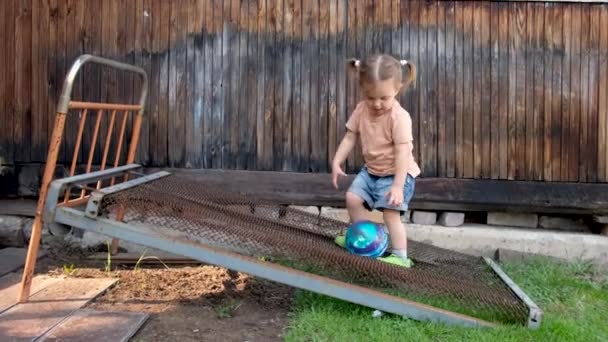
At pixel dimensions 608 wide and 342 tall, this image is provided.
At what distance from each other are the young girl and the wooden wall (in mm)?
1133

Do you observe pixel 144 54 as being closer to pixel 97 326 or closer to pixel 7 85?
pixel 7 85

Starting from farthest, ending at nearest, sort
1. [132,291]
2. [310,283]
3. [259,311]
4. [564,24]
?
[564,24]
[132,291]
[259,311]
[310,283]

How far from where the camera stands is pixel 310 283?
3371mm

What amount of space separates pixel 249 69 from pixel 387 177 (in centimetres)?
190

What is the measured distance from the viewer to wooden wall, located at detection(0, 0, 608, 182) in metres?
5.25

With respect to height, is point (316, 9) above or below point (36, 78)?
above

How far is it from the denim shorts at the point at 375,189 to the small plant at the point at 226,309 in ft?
3.46

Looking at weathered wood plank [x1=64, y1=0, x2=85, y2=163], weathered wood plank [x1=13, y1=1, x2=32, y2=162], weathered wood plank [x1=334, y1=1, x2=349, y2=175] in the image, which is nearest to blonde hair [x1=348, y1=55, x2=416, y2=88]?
weathered wood plank [x1=334, y1=1, x2=349, y2=175]

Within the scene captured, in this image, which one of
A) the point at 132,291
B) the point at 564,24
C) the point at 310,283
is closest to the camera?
the point at 310,283

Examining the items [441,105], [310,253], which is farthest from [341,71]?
[310,253]

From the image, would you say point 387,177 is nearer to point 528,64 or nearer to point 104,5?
point 528,64

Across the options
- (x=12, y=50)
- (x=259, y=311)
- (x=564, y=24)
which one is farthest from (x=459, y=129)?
(x=12, y=50)

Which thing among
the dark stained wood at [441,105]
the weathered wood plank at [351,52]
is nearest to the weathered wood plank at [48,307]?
the weathered wood plank at [351,52]

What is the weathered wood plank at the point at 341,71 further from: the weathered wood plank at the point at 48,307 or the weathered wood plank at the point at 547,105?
the weathered wood plank at the point at 48,307
